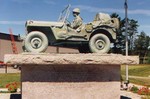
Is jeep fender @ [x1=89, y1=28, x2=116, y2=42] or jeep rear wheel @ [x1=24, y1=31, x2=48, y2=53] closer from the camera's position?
jeep rear wheel @ [x1=24, y1=31, x2=48, y2=53]

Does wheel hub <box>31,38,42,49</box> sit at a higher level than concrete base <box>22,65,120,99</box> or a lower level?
higher

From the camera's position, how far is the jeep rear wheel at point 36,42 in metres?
9.91

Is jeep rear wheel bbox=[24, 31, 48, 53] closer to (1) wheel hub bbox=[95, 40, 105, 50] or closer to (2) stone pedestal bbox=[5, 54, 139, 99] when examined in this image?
(2) stone pedestal bbox=[5, 54, 139, 99]

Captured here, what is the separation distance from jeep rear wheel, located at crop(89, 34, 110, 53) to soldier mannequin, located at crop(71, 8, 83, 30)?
580 millimetres

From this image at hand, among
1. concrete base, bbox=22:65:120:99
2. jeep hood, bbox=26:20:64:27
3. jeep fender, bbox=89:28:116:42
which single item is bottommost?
concrete base, bbox=22:65:120:99

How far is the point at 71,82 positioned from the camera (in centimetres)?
964

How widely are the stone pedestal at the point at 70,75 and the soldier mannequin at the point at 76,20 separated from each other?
1.35m

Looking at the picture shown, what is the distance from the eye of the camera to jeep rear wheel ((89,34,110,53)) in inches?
407

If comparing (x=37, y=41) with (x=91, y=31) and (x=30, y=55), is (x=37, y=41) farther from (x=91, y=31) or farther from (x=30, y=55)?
(x=91, y=31)

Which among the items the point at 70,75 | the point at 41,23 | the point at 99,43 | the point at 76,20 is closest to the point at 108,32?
the point at 99,43

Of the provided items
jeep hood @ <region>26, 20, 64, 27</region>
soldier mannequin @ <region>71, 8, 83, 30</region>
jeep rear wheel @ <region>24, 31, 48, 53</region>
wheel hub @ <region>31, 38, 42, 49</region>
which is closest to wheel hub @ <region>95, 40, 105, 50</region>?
soldier mannequin @ <region>71, 8, 83, 30</region>

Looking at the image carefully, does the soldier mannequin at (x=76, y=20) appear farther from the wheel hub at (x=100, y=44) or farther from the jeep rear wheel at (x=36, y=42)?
the jeep rear wheel at (x=36, y=42)

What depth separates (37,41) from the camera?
9.95m

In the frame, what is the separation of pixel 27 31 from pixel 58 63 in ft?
5.55
